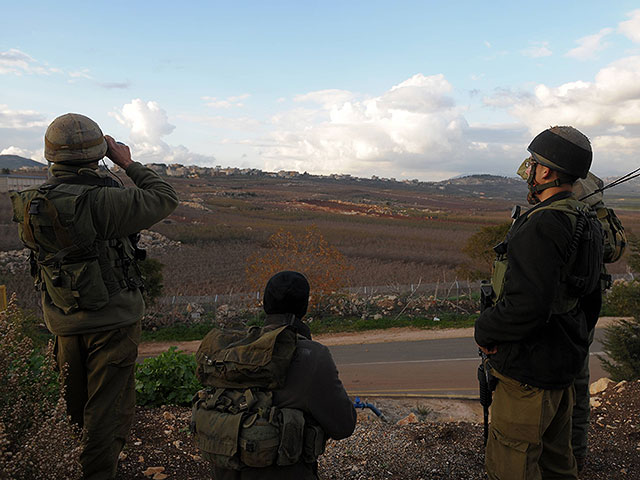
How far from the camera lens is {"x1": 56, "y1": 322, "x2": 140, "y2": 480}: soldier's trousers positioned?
116 inches

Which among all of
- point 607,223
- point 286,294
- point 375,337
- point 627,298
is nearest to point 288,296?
point 286,294

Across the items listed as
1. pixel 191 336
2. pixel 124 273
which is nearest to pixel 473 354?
pixel 191 336

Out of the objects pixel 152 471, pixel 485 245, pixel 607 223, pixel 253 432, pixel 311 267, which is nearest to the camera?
pixel 253 432

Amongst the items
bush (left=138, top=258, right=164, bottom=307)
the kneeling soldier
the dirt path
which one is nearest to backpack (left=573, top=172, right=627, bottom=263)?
Result: the kneeling soldier

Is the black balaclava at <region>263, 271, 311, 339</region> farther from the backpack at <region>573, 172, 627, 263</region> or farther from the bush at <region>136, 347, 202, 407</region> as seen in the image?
the bush at <region>136, 347, 202, 407</region>

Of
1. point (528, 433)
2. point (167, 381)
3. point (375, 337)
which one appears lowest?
point (375, 337)

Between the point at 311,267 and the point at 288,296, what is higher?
the point at 288,296

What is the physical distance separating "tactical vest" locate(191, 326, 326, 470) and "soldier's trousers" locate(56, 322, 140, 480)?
3.39 feet

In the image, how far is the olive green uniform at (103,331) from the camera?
2.86 metres

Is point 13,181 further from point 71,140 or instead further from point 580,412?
point 580,412

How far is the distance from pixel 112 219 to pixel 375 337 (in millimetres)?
9194

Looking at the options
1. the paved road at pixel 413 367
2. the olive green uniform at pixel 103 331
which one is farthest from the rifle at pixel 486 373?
the paved road at pixel 413 367

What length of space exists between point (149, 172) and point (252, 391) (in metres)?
1.68

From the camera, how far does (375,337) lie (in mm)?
11367
